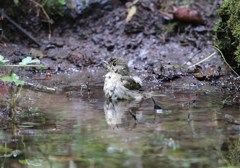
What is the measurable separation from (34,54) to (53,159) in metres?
5.52

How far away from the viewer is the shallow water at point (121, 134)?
160 inches

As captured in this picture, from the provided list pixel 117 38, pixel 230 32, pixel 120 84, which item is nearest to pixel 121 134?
pixel 120 84

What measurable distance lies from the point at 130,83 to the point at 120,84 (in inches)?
5.3

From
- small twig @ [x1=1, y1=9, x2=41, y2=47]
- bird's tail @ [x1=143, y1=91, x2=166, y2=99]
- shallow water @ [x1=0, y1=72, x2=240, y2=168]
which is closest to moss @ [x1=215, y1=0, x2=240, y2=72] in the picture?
shallow water @ [x1=0, y1=72, x2=240, y2=168]

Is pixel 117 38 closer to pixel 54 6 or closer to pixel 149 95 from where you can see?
pixel 54 6

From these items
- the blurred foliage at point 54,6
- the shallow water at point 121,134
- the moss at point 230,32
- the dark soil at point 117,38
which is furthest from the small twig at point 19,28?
the moss at point 230,32

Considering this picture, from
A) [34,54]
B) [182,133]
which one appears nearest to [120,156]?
[182,133]

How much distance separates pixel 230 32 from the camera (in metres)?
7.62

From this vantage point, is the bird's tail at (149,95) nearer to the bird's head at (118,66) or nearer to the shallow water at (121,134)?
the shallow water at (121,134)

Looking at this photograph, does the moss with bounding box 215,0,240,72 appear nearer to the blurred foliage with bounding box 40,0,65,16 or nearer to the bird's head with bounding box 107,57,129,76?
the bird's head with bounding box 107,57,129,76

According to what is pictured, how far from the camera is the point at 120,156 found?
4133mm

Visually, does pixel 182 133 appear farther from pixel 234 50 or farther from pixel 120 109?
pixel 234 50

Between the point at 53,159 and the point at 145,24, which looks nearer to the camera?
the point at 53,159

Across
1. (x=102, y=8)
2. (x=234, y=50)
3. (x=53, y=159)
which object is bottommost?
(x=53, y=159)
